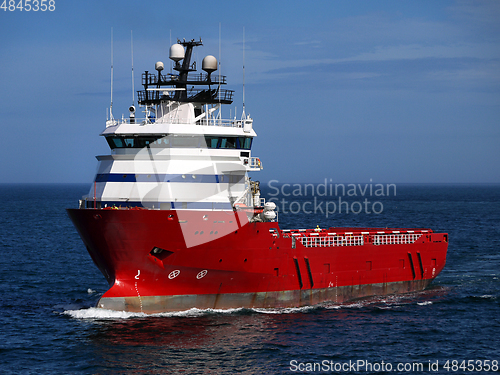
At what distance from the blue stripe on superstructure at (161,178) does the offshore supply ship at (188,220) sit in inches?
1.9

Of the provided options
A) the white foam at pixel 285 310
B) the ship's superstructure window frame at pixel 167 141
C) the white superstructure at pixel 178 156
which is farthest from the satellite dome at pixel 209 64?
the white foam at pixel 285 310

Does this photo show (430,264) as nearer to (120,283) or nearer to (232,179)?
(232,179)

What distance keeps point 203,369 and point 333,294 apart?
1183cm

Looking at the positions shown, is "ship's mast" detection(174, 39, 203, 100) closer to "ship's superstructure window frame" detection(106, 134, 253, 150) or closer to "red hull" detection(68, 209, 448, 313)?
"ship's superstructure window frame" detection(106, 134, 253, 150)

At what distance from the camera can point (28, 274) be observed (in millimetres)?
38594

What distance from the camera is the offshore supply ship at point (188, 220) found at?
2605cm

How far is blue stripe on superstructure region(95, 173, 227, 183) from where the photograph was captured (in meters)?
27.0

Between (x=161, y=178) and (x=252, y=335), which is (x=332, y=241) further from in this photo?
(x=161, y=178)

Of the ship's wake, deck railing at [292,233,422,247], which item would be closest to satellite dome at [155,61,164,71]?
deck railing at [292,233,422,247]

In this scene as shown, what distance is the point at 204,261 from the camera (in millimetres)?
26594

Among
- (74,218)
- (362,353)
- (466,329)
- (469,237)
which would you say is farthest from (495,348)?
(469,237)

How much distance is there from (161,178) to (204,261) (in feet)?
13.7

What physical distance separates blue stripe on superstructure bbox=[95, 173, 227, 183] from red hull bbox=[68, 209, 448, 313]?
1.88 meters

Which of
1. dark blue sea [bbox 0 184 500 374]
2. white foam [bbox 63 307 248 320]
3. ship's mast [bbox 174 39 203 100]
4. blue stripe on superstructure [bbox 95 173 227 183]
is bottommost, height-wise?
dark blue sea [bbox 0 184 500 374]
